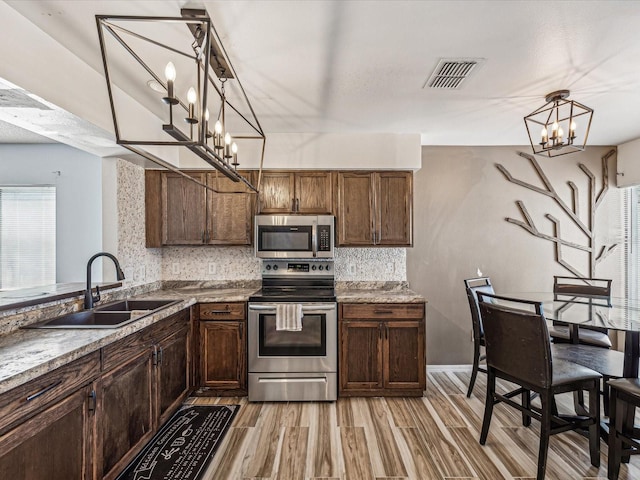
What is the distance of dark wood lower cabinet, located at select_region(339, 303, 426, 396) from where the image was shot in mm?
3340

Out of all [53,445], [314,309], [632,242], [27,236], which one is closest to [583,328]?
[632,242]

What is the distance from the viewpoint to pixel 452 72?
2.42 metres

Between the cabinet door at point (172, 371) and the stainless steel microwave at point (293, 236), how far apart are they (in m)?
1.10

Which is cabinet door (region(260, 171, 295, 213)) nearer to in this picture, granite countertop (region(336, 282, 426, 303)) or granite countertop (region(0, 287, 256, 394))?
granite countertop (region(336, 282, 426, 303))

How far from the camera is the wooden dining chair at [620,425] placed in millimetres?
2055

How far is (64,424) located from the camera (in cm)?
169

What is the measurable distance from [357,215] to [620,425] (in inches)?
99.1

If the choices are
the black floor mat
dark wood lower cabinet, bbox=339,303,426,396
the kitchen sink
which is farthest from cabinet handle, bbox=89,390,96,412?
dark wood lower cabinet, bbox=339,303,426,396

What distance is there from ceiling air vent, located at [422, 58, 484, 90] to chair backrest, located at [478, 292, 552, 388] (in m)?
1.52

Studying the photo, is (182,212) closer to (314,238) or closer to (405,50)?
(314,238)

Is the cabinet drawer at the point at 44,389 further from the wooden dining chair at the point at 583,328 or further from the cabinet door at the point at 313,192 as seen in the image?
the wooden dining chair at the point at 583,328

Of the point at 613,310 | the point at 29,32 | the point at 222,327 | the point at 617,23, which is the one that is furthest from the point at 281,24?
the point at 613,310

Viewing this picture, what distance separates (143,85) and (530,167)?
4097mm

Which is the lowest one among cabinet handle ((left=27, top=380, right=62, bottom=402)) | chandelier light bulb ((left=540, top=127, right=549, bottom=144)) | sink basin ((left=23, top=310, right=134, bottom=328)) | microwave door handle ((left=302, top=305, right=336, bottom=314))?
cabinet handle ((left=27, top=380, right=62, bottom=402))
